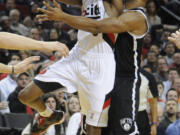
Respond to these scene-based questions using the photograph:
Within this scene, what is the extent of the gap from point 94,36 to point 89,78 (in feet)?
1.62

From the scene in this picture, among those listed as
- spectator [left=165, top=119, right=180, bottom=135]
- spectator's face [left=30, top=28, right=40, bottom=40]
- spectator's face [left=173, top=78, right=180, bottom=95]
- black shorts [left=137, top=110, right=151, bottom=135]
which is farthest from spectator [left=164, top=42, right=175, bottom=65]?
black shorts [left=137, top=110, right=151, bottom=135]

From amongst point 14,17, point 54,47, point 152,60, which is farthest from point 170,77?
point 54,47

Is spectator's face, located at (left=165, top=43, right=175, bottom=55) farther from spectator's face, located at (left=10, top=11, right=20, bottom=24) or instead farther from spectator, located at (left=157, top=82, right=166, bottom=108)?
spectator's face, located at (left=10, top=11, right=20, bottom=24)

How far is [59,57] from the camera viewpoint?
9.86m

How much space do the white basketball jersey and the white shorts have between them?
0.06 metres

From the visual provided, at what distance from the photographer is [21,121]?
25.0ft

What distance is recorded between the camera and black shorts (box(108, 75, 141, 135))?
4840mm

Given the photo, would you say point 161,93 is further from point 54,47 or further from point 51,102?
point 54,47

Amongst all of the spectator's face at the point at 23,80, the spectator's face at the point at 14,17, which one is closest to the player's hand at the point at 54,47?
the spectator's face at the point at 23,80

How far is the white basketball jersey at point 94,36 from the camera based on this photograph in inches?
194

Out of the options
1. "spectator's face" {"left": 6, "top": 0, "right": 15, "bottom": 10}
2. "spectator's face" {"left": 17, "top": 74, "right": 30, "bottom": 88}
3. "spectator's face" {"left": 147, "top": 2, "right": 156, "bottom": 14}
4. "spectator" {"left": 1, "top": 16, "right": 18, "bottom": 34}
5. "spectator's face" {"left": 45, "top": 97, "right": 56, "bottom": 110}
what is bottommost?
"spectator's face" {"left": 45, "top": 97, "right": 56, "bottom": 110}

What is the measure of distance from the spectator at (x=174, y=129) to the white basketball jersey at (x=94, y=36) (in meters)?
2.84

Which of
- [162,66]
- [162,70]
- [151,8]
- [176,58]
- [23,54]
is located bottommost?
[162,70]

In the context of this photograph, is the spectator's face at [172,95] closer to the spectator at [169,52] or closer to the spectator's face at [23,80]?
the spectator's face at [23,80]
